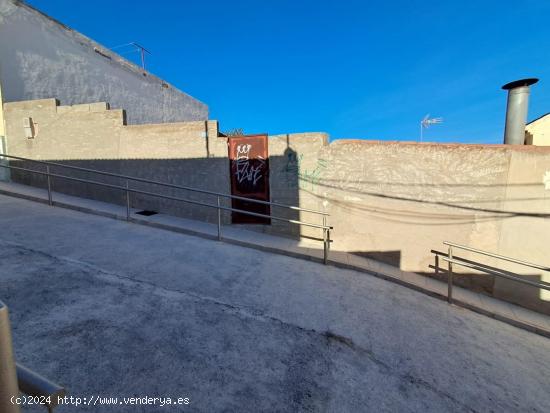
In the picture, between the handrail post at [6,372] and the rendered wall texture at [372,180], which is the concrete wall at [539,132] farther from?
the handrail post at [6,372]

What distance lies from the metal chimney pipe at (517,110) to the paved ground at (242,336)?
4783 millimetres

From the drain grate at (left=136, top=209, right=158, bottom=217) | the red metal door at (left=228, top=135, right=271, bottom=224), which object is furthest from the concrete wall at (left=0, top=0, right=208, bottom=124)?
the red metal door at (left=228, top=135, right=271, bottom=224)

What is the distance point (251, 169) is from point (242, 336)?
419 cm

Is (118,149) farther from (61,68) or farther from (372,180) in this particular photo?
(372,180)

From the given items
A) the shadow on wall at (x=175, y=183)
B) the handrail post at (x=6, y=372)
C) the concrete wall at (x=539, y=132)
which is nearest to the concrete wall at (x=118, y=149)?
the shadow on wall at (x=175, y=183)

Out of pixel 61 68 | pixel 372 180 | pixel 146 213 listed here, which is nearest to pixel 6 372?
pixel 372 180

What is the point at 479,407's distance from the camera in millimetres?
2393

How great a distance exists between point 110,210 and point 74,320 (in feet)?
13.7

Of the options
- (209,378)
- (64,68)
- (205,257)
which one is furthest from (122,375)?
(64,68)

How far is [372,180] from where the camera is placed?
19.5 feet

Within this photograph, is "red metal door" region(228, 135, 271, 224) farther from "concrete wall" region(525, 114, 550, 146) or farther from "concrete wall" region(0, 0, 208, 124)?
"concrete wall" region(525, 114, 550, 146)

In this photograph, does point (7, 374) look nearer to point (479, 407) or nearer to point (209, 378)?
point (209, 378)

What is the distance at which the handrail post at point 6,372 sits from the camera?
2.77 ft

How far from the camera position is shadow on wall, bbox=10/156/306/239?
6448 millimetres
